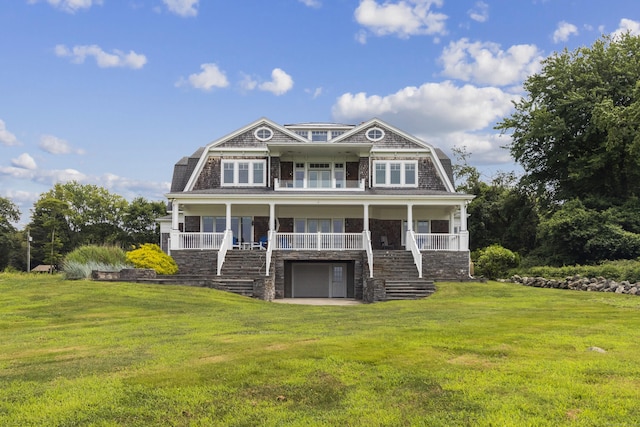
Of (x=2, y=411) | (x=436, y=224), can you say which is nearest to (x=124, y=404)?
(x=2, y=411)

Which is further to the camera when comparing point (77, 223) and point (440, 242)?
point (77, 223)

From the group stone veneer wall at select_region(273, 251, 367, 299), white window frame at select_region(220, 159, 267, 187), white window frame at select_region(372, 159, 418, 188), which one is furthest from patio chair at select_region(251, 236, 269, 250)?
white window frame at select_region(372, 159, 418, 188)

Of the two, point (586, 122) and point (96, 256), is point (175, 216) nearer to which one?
point (96, 256)

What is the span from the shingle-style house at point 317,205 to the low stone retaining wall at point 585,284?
3809mm

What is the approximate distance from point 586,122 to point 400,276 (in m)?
18.2

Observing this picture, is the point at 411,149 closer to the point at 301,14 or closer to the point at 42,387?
the point at 301,14

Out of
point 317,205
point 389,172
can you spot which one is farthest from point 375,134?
point 317,205

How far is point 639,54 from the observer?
98.4 feet

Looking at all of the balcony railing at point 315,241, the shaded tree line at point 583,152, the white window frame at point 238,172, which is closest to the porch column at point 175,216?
the balcony railing at point 315,241

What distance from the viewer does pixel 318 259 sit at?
23.6m

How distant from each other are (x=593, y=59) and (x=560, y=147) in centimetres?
563

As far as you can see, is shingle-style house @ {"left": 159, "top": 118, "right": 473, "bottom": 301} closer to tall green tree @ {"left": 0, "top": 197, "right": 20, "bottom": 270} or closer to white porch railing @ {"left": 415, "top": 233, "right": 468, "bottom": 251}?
white porch railing @ {"left": 415, "top": 233, "right": 468, "bottom": 251}

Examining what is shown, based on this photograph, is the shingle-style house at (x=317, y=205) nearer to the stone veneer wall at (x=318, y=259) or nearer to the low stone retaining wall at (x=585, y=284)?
the stone veneer wall at (x=318, y=259)

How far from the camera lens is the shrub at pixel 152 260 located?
20469mm
